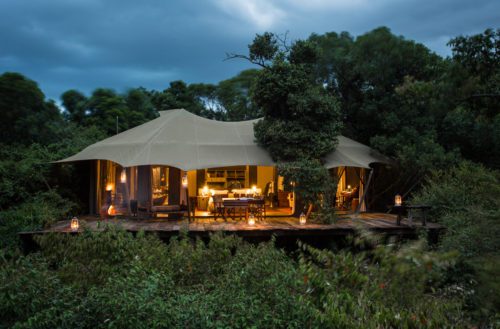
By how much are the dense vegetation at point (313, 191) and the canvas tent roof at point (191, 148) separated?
2.37 ft

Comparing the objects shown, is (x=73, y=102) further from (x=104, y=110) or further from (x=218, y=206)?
(x=218, y=206)

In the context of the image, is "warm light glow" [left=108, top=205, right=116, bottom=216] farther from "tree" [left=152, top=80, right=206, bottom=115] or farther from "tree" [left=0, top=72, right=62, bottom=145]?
"tree" [left=152, top=80, right=206, bottom=115]

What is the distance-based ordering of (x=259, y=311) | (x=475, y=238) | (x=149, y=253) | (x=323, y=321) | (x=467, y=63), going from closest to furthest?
(x=323, y=321)
(x=259, y=311)
(x=149, y=253)
(x=475, y=238)
(x=467, y=63)

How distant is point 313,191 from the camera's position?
36.1 ft

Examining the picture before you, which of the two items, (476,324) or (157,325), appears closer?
(157,325)

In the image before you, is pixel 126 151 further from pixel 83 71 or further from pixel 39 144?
pixel 83 71

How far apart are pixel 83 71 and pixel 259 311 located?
5203cm

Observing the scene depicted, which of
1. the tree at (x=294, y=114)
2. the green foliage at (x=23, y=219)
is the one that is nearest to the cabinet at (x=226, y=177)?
the tree at (x=294, y=114)

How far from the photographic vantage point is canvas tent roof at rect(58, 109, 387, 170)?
11.2 meters

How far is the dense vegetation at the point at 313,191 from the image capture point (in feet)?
10.9

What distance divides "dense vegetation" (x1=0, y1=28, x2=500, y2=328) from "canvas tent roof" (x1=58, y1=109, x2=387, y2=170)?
722 millimetres

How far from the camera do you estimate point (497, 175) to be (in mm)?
10266

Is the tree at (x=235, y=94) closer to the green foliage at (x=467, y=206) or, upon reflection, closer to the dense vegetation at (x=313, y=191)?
the dense vegetation at (x=313, y=191)

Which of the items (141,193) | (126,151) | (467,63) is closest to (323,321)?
(467,63)
